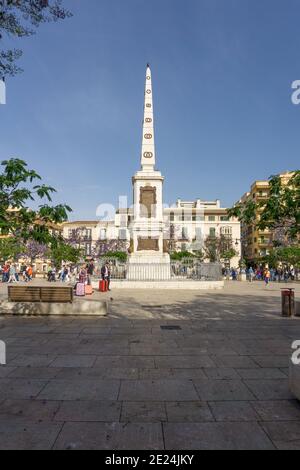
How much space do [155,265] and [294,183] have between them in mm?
19797

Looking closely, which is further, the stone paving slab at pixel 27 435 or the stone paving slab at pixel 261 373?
the stone paving slab at pixel 261 373

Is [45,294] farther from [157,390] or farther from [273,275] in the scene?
[273,275]

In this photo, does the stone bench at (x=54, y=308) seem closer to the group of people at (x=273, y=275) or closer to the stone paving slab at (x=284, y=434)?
the stone paving slab at (x=284, y=434)

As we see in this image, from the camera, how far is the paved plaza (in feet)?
12.0

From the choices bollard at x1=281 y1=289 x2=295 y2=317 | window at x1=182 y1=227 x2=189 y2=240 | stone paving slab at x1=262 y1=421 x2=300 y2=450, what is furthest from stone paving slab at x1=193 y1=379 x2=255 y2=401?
window at x1=182 y1=227 x2=189 y2=240

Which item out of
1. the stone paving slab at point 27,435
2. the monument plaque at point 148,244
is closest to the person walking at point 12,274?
the monument plaque at point 148,244

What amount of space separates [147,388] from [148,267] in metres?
21.4

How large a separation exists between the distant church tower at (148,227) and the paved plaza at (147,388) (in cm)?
1663

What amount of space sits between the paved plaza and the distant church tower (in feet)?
54.5

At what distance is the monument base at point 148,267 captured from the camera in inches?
1037

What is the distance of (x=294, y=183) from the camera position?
712cm

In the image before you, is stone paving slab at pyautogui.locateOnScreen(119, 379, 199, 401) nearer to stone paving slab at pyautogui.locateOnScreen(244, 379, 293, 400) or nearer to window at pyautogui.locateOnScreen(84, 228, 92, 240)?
stone paving slab at pyautogui.locateOnScreen(244, 379, 293, 400)
